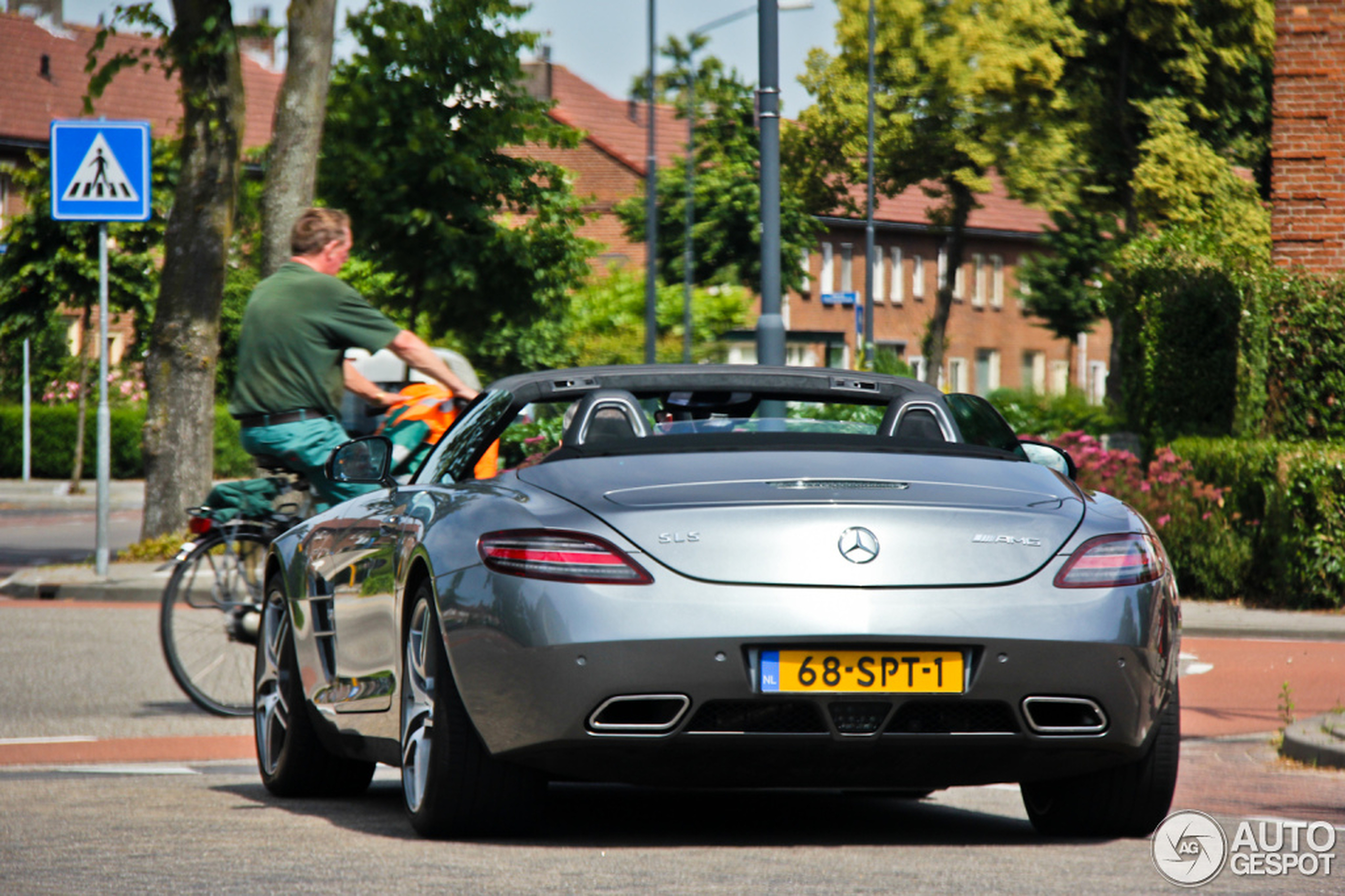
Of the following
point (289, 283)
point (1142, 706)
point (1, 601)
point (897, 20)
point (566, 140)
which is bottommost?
point (1, 601)

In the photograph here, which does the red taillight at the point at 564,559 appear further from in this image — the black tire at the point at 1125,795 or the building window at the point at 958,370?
the building window at the point at 958,370

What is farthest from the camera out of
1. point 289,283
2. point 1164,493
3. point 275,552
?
point 1164,493

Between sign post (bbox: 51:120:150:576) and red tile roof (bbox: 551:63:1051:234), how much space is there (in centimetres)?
6170

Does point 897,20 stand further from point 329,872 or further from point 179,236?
point 329,872

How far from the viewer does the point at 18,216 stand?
3541cm

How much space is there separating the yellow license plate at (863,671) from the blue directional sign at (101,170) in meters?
A: 12.1

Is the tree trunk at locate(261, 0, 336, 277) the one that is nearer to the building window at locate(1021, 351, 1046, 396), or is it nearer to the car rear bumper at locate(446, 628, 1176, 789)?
the car rear bumper at locate(446, 628, 1176, 789)

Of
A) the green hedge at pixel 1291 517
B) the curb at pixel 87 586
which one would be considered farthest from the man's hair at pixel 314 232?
the green hedge at pixel 1291 517

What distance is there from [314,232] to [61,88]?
206 ft

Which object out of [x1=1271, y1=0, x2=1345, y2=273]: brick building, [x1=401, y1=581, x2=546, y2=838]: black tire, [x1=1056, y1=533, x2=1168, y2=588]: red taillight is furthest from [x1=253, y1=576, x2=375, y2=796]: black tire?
[x1=1271, y1=0, x2=1345, y2=273]: brick building

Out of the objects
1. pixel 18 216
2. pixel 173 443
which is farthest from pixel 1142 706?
pixel 18 216

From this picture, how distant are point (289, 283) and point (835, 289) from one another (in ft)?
235

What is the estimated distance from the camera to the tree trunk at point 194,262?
57.9 feet

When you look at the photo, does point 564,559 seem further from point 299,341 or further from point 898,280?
point 898,280
